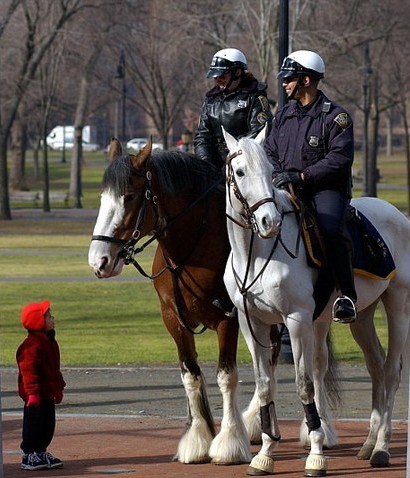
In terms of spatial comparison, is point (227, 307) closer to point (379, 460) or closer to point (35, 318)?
point (35, 318)

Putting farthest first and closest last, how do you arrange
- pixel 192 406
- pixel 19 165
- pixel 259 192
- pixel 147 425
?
1. pixel 19 165
2. pixel 147 425
3. pixel 192 406
4. pixel 259 192

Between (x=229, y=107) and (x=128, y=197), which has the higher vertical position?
(x=229, y=107)

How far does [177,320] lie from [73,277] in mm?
18206

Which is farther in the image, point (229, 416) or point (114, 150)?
point (229, 416)

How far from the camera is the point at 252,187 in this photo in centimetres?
884

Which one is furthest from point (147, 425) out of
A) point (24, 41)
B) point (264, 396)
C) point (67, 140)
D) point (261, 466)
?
point (67, 140)

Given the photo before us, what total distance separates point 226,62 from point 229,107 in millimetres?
387

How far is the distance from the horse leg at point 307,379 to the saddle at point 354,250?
1.11ft

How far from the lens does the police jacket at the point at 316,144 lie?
9.45m

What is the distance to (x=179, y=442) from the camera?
10.3 metres

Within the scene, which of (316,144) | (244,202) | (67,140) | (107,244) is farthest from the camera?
(67,140)

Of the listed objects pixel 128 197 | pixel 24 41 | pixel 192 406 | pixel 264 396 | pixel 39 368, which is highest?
pixel 128 197

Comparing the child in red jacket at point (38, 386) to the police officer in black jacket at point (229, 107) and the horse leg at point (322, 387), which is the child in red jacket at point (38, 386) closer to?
the police officer in black jacket at point (229, 107)

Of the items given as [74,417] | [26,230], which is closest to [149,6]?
[26,230]
